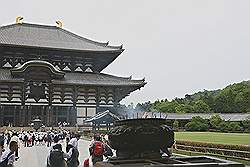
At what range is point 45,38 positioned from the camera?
3775 cm

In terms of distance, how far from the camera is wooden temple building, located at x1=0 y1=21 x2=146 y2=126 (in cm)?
3072

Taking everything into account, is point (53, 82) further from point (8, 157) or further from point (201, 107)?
point (201, 107)

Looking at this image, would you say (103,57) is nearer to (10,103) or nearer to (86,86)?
(86,86)

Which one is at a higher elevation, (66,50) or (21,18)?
(21,18)

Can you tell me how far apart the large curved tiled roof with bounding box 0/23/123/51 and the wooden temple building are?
4.0 inches

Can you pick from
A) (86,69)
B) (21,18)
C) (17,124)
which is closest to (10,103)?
(17,124)

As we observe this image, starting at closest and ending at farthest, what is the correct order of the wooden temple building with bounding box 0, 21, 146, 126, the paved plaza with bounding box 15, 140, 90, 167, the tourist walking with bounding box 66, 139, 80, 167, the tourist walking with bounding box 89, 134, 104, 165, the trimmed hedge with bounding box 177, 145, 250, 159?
the tourist walking with bounding box 89, 134, 104, 165 < the tourist walking with bounding box 66, 139, 80, 167 < the paved plaza with bounding box 15, 140, 90, 167 < the trimmed hedge with bounding box 177, 145, 250, 159 < the wooden temple building with bounding box 0, 21, 146, 126

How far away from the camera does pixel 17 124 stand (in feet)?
101

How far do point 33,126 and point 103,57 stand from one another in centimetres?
1117

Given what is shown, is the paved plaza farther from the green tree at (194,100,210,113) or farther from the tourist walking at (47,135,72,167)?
the green tree at (194,100,210,113)

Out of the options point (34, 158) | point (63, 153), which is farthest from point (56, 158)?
point (34, 158)

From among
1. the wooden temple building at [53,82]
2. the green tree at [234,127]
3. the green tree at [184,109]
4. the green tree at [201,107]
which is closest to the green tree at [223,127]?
the green tree at [234,127]

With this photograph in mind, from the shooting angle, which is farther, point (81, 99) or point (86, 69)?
point (86, 69)

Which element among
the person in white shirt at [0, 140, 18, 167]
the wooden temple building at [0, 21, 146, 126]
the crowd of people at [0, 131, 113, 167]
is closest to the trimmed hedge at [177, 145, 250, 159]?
the crowd of people at [0, 131, 113, 167]
